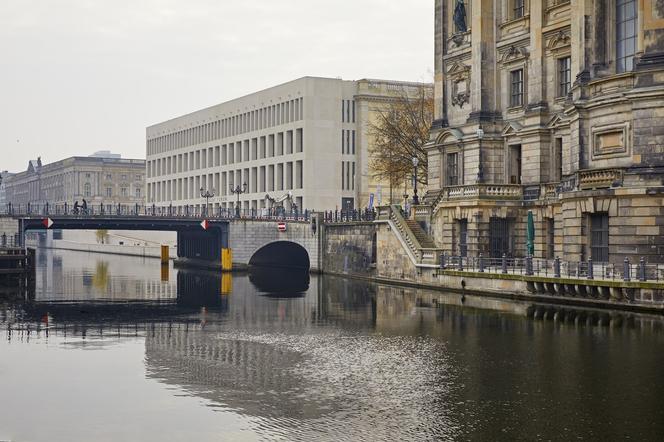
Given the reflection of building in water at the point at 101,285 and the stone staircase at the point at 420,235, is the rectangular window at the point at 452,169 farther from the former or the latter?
the reflection of building in water at the point at 101,285

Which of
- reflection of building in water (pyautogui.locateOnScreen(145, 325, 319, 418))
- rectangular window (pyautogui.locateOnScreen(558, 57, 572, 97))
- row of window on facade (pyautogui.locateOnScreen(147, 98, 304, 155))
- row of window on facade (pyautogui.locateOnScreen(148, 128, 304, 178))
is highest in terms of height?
row of window on facade (pyautogui.locateOnScreen(147, 98, 304, 155))

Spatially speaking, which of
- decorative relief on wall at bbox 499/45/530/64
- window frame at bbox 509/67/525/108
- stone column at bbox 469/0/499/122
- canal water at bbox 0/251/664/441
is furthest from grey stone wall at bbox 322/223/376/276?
canal water at bbox 0/251/664/441

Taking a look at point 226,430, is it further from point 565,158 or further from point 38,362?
point 565,158

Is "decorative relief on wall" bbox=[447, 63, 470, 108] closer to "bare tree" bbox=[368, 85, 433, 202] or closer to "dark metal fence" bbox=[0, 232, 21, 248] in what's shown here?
"bare tree" bbox=[368, 85, 433, 202]

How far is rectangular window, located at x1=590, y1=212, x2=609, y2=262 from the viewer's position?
5350 cm

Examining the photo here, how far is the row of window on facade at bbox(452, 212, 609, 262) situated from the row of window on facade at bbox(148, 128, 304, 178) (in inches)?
2140

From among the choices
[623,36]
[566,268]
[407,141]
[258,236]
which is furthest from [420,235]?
[258,236]

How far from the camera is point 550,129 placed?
212 feet

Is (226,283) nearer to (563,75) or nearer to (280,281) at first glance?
(280,281)

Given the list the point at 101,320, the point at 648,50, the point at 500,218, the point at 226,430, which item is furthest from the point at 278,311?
the point at 226,430

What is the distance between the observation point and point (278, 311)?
53.9 metres

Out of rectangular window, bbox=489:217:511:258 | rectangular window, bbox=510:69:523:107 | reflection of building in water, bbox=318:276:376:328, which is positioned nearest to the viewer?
reflection of building in water, bbox=318:276:376:328

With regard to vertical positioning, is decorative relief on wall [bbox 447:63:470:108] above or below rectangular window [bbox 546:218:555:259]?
above

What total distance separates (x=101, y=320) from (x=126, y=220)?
47.2 metres
